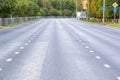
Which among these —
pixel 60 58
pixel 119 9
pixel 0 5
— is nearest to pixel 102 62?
pixel 60 58

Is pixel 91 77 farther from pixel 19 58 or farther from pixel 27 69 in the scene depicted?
pixel 19 58

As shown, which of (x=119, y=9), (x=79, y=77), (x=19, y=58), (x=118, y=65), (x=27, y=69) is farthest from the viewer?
(x=119, y=9)

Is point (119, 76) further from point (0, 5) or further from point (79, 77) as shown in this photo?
point (0, 5)

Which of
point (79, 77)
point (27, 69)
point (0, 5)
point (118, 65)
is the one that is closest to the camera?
point (79, 77)

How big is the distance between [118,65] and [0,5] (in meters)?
42.7

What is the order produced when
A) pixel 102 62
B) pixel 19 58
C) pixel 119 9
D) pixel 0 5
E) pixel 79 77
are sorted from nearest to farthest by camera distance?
1. pixel 79 77
2. pixel 102 62
3. pixel 19 58
4. pixel 0 5
5. pixel 119 9

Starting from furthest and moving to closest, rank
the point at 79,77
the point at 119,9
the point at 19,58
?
the point at 119,9 < the point at 19,58 < the point at 79,77

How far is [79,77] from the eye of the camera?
35.7ft

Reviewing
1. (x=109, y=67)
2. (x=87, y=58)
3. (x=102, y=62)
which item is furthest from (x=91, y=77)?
(x=87, y=58)

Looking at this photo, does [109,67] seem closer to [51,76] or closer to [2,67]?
[51,76]

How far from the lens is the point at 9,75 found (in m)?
11.3

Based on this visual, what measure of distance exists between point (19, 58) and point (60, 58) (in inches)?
68.2

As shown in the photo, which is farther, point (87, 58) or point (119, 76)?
point (87, 58)

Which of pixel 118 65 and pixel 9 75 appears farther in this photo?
pixel 118 65
